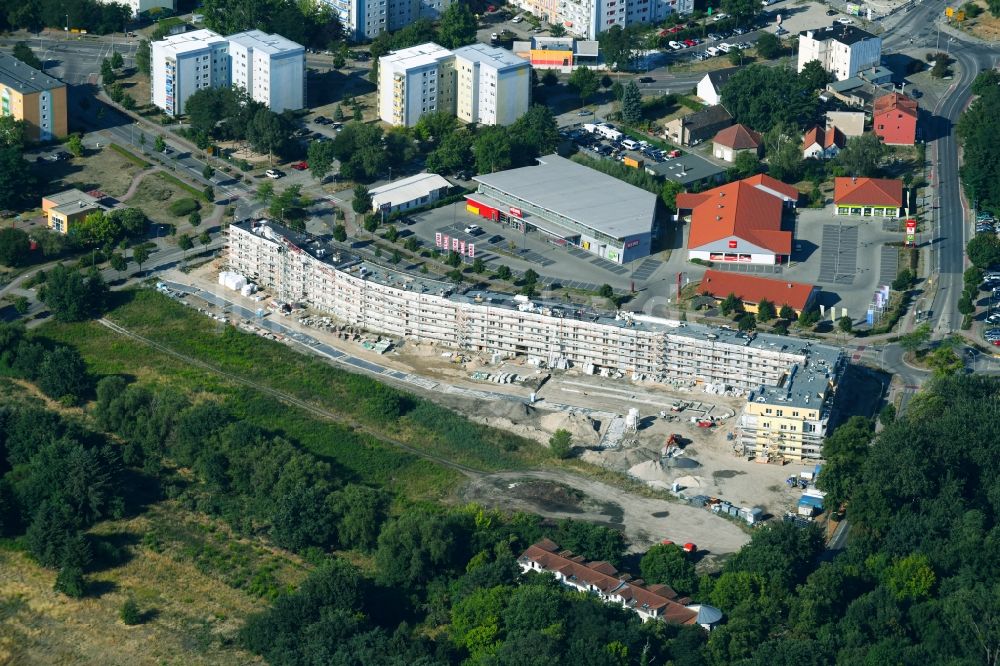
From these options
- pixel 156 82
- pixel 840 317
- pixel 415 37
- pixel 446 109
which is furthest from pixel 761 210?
pixel 156 82

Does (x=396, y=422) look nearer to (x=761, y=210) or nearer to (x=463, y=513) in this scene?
(x=463, y=513)

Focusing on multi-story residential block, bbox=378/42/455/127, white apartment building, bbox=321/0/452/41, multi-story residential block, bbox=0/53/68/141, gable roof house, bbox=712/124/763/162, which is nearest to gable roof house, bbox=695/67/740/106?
gable roof house, bbox=712/124/763/162

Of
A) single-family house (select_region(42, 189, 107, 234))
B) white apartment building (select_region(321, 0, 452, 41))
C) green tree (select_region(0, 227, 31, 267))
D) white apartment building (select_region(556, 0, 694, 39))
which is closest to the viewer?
green tree (select_region(0, 227, 31, 267))

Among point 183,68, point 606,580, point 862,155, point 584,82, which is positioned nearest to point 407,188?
point 584,82

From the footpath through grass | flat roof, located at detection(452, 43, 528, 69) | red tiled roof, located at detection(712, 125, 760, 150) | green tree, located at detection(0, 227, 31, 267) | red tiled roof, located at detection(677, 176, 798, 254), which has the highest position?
flat roof, located at detection(452, 43, 528, 69)

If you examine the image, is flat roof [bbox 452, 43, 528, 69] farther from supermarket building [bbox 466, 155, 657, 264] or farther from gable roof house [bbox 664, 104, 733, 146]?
gable roof house [bbox 664, 104, 733, 146]

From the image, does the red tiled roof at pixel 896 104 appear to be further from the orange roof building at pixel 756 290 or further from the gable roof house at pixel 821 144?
the orange roof building at pixel 756 290
